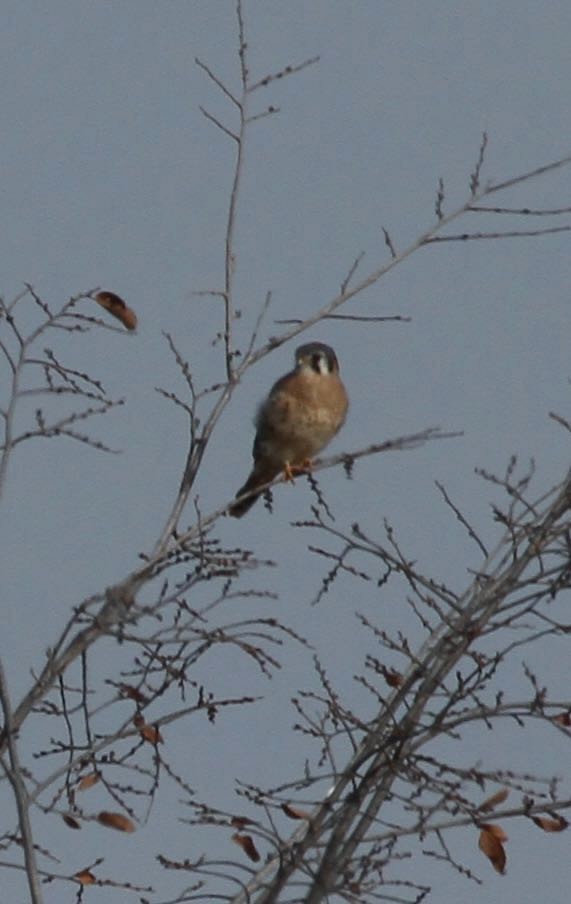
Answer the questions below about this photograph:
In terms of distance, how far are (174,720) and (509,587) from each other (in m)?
0.97

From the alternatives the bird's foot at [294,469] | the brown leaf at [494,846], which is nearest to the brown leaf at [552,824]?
the brown leaf at [494,846]

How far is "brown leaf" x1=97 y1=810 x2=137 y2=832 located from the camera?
514 cm

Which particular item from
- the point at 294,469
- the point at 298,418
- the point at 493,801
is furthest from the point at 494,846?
the point at 298,418

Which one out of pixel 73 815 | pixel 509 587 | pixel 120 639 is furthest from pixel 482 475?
pixel 73 815

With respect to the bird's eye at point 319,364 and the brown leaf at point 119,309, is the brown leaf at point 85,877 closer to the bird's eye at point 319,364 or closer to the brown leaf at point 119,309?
the brown leaf at point 119,309

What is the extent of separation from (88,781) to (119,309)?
125 centimetres

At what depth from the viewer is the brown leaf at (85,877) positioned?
514 centimetres

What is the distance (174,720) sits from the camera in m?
5.22

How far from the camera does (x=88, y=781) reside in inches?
206

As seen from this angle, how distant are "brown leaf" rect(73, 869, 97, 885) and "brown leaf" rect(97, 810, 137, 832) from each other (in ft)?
0.43

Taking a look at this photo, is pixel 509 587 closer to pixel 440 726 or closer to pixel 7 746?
pixel 440 726

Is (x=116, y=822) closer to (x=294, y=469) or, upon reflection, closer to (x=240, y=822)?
(x=240, y=822)

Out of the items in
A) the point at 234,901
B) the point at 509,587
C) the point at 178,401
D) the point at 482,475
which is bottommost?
the point at 234,901

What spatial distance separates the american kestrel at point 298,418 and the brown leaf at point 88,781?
3240 millimetres
